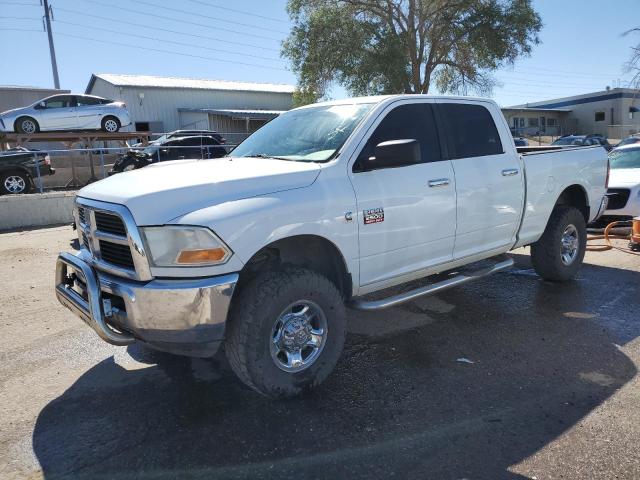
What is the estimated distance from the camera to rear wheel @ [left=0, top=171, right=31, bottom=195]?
41.2 ft

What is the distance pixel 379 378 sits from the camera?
147 inches

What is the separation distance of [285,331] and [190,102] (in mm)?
37373

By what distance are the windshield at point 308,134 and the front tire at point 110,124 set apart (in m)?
15.1

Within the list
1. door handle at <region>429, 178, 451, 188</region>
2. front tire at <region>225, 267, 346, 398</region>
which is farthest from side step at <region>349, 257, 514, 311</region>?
door handle at <region>429, 178, 451, 188</region>

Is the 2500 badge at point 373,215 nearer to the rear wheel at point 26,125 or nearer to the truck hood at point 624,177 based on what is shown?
the truck hood at point 624,177

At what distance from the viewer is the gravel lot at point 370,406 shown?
109 inches

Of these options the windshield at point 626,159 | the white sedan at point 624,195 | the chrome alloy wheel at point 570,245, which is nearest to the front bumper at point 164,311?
the chrome alloy wheel at point 570,245

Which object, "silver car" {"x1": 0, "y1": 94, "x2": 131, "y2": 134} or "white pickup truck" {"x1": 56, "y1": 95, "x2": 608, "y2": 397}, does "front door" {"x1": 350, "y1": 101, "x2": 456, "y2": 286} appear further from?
"silver car" {"x1": 0, "y1": 94, "x2": 131, "y2": 134}

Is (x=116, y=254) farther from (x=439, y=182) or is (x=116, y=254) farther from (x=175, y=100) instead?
(x=175, y=100)

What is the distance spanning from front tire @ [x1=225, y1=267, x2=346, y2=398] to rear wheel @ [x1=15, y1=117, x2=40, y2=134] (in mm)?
16449

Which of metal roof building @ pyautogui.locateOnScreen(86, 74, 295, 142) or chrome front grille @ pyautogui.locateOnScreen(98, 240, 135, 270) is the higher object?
metal roof building @ pyautogui.locateOnScreen(86, 74, 295, 142)

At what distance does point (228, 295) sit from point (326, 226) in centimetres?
86

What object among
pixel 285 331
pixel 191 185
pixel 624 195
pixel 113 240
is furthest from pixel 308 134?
pixel 624 195

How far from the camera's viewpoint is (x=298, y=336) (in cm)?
345
